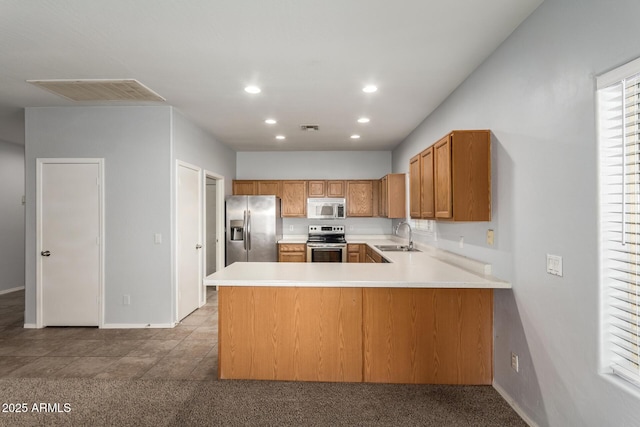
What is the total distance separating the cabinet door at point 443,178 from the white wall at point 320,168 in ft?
12.2

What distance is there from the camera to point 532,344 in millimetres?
2100

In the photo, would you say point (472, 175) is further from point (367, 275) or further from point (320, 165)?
point (320, 165)

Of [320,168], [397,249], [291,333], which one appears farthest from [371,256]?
[291,333]

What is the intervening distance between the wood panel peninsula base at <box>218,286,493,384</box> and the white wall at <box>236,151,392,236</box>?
4083 millimetres

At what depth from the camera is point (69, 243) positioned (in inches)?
156

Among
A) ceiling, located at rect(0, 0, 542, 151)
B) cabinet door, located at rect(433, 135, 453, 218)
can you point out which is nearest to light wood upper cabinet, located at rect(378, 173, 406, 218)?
ceiling, located at rect(0, 0, 542, 151)

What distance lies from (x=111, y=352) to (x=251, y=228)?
283 centimetres

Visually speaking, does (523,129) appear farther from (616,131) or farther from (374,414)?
(374,414)

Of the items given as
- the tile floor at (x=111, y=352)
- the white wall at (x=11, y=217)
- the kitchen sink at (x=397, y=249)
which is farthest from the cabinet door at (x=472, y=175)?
the white wall at (x=11, y=217)

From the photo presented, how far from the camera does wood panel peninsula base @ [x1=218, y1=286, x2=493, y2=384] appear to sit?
260 centimetres

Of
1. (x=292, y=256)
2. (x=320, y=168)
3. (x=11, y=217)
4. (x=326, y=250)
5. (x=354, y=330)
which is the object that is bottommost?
(x=354, y=330)

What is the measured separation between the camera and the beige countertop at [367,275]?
249 cm

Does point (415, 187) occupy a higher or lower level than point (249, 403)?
higher

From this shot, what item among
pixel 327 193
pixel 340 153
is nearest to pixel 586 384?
pixel 327 193
